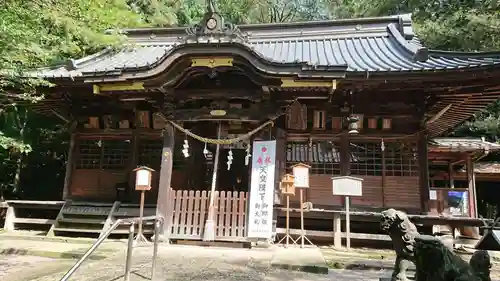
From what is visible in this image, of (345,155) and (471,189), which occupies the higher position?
(345,155)

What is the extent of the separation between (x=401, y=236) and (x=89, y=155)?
8.75m

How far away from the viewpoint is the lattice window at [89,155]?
1010 centimetres

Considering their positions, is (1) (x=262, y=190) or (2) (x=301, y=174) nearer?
(1) (x=262, y=190)

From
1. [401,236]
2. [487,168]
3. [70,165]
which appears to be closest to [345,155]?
[401,236]

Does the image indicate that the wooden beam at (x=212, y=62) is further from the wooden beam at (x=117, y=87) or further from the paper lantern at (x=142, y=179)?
the paper lantern at (x=142, y=179)

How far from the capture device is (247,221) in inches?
300

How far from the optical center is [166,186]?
8.10m

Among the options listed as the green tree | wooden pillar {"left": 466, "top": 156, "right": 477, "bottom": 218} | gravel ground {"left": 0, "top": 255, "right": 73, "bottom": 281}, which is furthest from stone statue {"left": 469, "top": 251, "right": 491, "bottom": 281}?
wooden pillar {"left": 466, "top": 156, "right": 477, "bottom": 218}

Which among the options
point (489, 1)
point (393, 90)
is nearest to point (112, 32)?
point (393, 90)

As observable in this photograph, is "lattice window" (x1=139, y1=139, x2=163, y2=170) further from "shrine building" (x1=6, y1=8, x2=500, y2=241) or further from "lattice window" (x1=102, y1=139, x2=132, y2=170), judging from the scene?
"lattice window" (x1=102, y1=139, x2=132, y2=170)

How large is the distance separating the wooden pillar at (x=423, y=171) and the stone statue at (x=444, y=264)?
19.1 feet

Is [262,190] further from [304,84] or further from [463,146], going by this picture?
[463,146]

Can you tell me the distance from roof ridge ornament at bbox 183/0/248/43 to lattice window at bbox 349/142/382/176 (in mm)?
3871

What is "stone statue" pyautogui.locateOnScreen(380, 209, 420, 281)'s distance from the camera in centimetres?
380
